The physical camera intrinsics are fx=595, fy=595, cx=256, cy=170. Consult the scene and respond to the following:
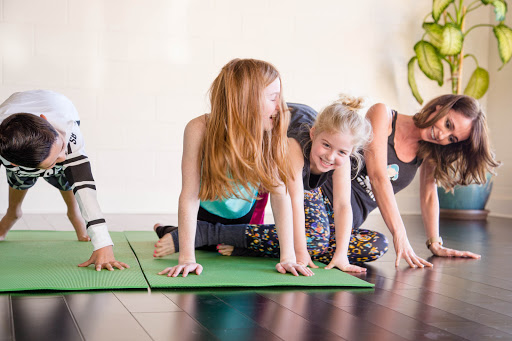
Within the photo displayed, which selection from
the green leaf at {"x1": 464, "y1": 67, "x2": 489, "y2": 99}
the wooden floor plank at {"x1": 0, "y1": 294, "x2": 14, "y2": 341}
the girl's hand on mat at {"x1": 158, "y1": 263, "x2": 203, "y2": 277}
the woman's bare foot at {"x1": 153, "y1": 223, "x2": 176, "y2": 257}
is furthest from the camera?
the green leaf at {"x1": 464, "y1": 67, "x2": 489, "y2": 99}

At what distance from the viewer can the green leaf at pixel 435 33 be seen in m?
4.29

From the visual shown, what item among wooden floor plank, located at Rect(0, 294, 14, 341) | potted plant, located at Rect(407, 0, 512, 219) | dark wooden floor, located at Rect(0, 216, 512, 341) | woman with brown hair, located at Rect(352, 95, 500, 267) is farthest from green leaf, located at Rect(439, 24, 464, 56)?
wooden floor plank, located at Rect(0, 294, 14, 341)

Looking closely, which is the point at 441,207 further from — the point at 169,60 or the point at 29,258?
the point at 29,258

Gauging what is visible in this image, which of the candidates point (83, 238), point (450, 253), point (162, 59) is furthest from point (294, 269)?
point (162, 59)

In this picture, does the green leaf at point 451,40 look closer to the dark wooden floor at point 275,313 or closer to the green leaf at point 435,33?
the green leaf at point 435,33

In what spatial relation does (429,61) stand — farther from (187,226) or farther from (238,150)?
(187,226)

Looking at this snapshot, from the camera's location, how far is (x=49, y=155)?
5.42ft

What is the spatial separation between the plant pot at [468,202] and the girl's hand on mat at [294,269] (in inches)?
109

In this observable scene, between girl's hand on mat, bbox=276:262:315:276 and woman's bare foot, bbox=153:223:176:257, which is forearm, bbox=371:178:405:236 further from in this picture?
woman's bare foot, bbox=153:223:176:257

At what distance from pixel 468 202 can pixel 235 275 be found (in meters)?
3.00

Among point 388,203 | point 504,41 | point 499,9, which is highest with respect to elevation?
point 499,9

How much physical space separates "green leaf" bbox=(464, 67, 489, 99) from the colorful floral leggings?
9.09 feet

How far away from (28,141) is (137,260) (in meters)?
0.57

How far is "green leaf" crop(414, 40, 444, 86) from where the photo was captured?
4375 mm
